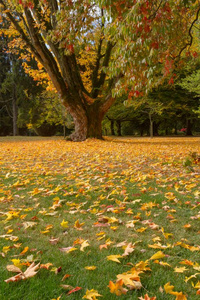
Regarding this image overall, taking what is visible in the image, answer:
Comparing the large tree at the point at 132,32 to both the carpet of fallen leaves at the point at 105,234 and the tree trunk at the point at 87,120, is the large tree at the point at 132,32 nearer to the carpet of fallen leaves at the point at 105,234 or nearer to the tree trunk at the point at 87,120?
the carpet of fallen leaves at the point at 105,234

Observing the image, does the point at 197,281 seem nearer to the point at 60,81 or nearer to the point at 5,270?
the point at 5,270

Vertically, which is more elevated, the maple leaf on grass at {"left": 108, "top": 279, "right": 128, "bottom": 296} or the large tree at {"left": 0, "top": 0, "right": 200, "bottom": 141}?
the large tree at {"left": 0, "top": 0, "right": 200, "bottom": 141}

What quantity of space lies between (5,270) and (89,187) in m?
2.32

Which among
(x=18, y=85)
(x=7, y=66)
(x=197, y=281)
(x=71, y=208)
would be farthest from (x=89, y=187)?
(x=7, y=66)

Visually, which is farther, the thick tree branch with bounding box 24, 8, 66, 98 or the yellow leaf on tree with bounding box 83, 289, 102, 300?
the thick tree branch with bounding box 24, 8, 66, 98

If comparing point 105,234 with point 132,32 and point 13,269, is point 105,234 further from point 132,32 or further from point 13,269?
point 132,32

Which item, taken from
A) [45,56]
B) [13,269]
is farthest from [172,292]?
[45,56]

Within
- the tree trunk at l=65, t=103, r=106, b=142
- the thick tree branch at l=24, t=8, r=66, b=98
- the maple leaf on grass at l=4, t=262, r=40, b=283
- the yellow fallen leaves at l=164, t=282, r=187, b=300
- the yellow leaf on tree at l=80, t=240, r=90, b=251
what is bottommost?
the yellow fallen leaves at l=164, t=282, r=187, b=300

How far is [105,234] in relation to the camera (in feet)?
8.09

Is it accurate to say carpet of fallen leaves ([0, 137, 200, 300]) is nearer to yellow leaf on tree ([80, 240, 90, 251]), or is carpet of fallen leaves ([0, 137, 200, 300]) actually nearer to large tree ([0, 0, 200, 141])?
yellow leaf on tree ([80, 240, 90, 251])

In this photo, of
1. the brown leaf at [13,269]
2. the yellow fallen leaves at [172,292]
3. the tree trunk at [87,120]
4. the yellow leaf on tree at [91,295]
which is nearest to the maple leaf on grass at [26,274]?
the brown leaf at [13,269]

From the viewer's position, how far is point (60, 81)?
44.1 ft

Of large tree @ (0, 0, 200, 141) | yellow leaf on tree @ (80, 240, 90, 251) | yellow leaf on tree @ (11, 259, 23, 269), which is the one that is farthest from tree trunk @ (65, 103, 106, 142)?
yellow leaf on tree @ (11, 259, 23, 269)

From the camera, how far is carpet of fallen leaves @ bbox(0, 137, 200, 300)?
5.52 ft
